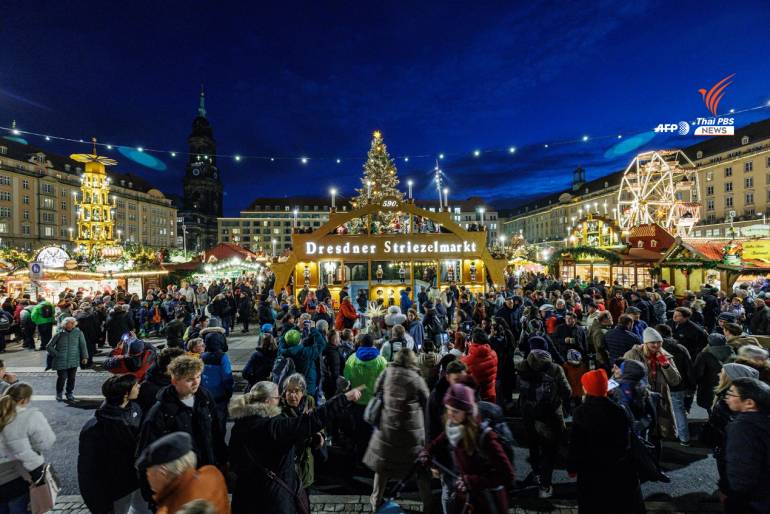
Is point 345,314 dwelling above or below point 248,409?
below

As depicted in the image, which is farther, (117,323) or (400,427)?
(117,323)

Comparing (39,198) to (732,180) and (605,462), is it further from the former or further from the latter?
(732,180)

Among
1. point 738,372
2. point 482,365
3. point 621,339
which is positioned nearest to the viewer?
point 738,372

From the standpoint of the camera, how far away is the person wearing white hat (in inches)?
182

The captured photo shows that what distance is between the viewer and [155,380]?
414cm

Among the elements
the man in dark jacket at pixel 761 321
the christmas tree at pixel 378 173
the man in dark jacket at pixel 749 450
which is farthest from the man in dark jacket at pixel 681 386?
the christmas tree at pixel 378 173

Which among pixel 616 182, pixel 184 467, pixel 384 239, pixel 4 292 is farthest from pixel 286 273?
pixel 616 182

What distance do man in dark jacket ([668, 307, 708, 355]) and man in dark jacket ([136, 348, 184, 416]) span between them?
25.6ft

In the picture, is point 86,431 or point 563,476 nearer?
point 86,431

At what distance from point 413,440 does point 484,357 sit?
1.85 metres

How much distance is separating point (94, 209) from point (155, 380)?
2246cm

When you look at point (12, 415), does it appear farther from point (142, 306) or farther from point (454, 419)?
point (142, 306)

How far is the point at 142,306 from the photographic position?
12.8m

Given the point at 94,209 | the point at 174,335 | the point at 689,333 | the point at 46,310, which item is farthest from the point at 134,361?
the point at 94,209
